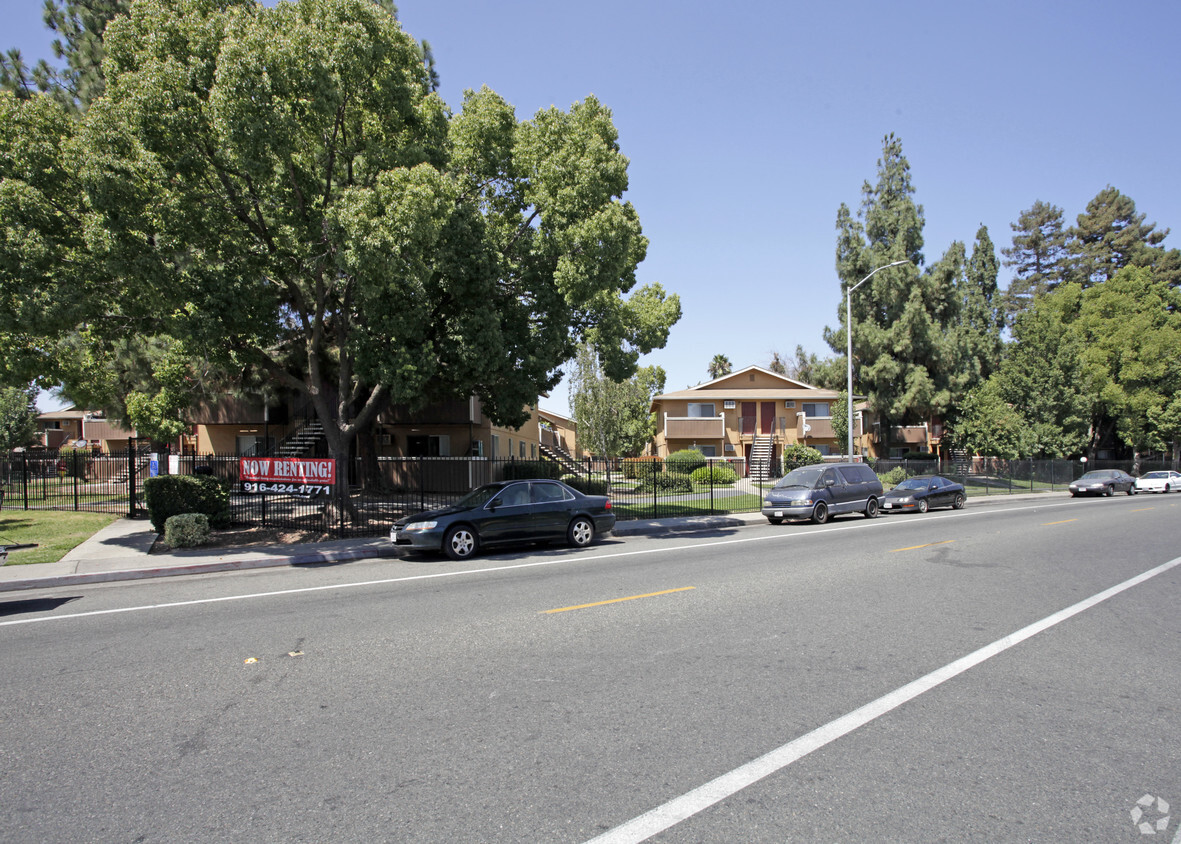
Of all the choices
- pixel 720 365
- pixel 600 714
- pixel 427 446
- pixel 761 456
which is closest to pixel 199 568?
pixel 600 714

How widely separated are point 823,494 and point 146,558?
17.0 m

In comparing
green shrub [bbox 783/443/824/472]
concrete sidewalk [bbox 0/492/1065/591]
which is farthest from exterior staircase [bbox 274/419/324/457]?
green shrub [bbox 783/443/824/472]

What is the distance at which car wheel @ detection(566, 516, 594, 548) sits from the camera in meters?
15.2

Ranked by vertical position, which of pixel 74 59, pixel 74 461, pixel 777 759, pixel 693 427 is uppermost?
pixel 74 59

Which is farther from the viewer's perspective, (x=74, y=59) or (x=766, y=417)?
(x=766, y=417)

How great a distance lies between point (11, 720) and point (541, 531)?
1008cm

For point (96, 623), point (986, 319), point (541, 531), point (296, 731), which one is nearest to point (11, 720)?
point (296, 731)

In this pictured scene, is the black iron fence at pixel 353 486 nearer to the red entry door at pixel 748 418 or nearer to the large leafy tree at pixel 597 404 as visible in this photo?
the large leafy tree at pixel 597 404

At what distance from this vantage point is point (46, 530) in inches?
680

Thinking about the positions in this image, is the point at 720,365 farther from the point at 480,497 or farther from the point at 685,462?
the point at 480,497

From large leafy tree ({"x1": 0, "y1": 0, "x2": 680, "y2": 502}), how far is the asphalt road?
6.85 m

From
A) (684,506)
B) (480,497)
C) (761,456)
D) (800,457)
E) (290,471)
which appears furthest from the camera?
(761,456)

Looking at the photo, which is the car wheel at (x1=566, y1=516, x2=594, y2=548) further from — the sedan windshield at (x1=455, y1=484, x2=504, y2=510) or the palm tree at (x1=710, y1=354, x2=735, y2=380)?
the palm tree at (x1=710, y1=354, x2=735, y2=380)

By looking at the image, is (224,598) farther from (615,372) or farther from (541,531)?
(615,372)
